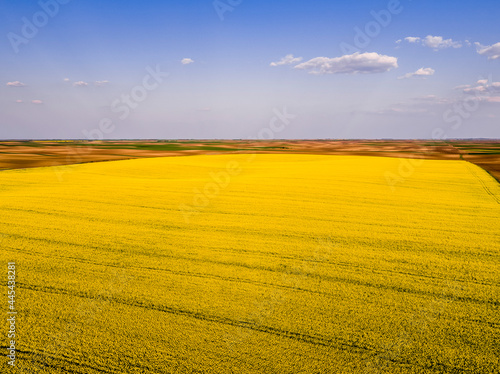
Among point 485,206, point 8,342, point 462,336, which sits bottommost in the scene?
point 8,342

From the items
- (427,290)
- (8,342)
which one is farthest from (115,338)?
(427,290)

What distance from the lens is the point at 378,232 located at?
11.1m

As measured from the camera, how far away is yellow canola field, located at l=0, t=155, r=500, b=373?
16.2 ft

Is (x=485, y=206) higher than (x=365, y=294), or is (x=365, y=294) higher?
(x=485, y=206)

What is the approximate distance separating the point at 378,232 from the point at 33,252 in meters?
11.5

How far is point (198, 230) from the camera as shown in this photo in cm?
1141

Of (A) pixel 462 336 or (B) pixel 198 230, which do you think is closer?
(A) pixel 462 336

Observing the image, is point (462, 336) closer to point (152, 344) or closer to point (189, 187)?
point (152, 344)

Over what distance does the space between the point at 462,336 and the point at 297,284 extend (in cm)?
327

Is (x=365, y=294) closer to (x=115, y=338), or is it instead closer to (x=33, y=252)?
(x=115, y=338)

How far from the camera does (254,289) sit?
695 cm

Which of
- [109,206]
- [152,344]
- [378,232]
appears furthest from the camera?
[109,206]

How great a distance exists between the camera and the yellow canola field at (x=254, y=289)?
493cm

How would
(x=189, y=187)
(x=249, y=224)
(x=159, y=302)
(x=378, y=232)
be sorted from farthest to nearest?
(x=189, y=187) → (x=249, y=224) → (x=378, y=232) → (x=159, y=302)
